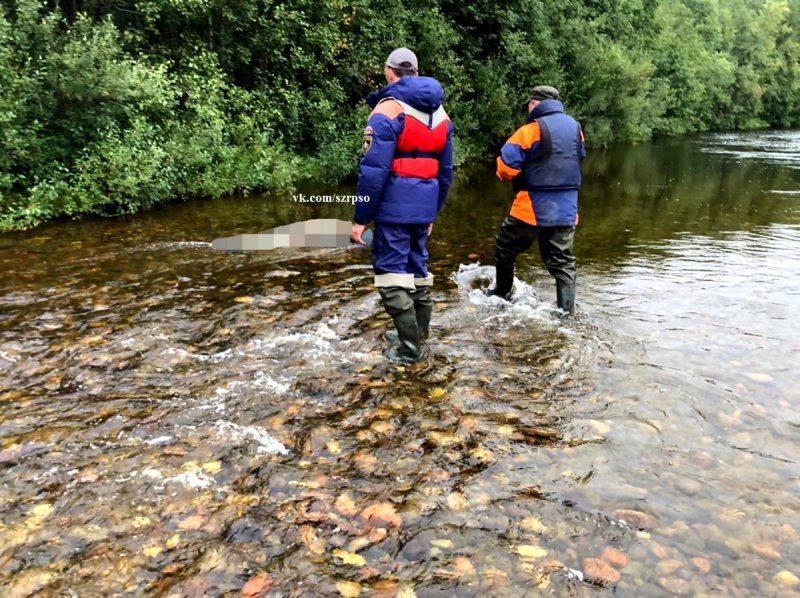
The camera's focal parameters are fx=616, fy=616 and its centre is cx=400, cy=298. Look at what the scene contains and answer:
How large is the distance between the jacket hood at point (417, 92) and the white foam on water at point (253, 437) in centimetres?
270

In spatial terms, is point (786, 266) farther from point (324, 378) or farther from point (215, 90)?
point (215, 90)

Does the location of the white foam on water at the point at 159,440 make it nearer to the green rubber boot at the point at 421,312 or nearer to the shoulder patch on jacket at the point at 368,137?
the green rubber boot at the point at 421,312

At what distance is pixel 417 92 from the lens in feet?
16.4

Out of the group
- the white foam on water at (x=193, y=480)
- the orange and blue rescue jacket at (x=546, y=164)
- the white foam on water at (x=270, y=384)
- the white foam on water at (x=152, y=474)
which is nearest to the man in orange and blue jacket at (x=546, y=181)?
the orange and blue rescue jacket at (x=546, y=164)

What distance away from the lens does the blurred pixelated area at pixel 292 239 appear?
9883 mm

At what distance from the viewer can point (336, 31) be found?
16.9 m

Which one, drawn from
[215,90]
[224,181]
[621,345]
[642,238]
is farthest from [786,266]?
[215,90]

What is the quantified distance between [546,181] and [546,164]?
0.18 meters

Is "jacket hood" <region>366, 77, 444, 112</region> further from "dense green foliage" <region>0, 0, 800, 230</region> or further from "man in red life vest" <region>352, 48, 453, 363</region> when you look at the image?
"dense green foliage" <region>0, 0, 800, 230</region>

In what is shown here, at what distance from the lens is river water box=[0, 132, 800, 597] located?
3.19m

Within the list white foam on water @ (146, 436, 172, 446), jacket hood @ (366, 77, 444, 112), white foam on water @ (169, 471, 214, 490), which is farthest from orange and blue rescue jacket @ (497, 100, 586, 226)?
white foam on water @ (169, 471, 214, 490)

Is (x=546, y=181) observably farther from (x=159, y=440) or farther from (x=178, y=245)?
(x=178, y=245)

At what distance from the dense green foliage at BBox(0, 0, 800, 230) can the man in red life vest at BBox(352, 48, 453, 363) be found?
24.6ft

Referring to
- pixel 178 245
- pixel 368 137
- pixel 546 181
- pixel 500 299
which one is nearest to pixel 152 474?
pixel 368 137
